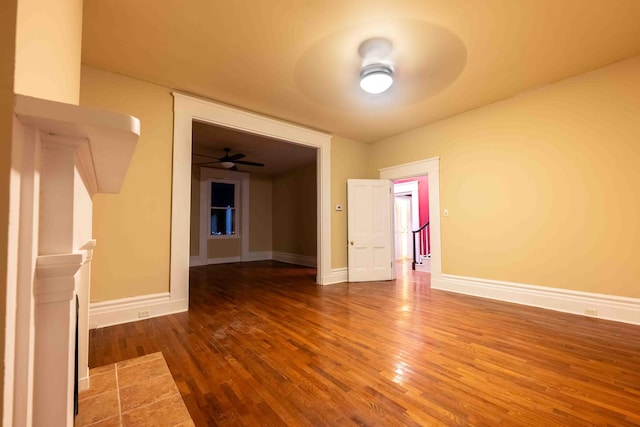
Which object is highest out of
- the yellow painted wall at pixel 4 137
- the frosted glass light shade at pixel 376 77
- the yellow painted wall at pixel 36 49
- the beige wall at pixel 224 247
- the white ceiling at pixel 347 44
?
the white ceiling at pixel 347 44

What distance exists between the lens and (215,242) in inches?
305

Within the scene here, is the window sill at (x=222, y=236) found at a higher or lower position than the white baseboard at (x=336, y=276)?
higher

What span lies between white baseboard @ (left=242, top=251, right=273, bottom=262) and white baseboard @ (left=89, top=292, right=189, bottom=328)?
4920 mm

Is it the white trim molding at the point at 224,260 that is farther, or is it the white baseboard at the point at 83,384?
the white trim molding at the point at 224,260

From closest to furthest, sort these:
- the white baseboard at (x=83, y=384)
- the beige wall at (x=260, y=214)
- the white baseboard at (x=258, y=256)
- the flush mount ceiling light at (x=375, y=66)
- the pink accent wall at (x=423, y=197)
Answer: the white baseboard at (x=83, y=384), the flush mount ceiling light at (x=375, y=66), the pink accent wall at (x=423, y=197), the white baseboard at (x=258, y=256), the beige wall at (x=260, y=214)

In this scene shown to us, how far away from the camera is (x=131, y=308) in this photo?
303 centimetres

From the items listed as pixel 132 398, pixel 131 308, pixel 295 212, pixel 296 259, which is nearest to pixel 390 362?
pixel 132 398

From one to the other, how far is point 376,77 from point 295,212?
5.52 m

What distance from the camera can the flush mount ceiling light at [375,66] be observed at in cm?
262

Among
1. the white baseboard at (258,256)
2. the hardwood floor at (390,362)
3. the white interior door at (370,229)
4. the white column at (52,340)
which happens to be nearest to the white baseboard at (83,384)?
the hardwood floor at (390,362)

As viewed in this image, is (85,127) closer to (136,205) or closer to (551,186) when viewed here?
(136,205)

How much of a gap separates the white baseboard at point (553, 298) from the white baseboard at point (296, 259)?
12.1ft

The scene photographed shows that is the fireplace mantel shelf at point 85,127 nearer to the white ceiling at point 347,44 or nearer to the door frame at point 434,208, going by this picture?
the white ceiling at point 347,44

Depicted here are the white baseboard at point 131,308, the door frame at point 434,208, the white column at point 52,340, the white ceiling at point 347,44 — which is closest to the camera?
the white column at point 52,340
